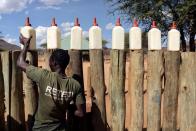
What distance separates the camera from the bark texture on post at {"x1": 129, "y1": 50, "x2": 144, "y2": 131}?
21.3 ft

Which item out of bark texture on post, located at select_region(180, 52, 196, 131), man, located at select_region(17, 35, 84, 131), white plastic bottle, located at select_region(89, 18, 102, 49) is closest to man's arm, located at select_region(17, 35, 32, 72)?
man, located at select_region(17, 35, 84, 131)

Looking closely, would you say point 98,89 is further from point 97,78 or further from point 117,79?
point 117,79

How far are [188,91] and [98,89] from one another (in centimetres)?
141

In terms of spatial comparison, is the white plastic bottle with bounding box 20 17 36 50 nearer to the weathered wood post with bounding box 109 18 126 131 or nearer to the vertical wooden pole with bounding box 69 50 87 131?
the vertical wooden pole with bounding box 69 50 87 131

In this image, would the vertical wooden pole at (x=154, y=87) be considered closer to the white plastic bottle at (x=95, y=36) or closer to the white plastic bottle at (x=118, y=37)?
the white plastic bottle at (x=118, y=37)

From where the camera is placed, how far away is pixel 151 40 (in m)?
6.55

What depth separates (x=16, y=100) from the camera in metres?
6.27

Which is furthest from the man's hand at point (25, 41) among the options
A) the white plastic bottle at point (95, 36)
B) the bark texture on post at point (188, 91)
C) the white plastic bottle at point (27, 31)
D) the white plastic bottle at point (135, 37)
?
the bark texture on post at point (188, 91)

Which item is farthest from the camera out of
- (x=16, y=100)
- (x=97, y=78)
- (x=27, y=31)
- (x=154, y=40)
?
(x=154, y=40)

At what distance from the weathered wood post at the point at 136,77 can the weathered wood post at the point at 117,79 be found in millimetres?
149

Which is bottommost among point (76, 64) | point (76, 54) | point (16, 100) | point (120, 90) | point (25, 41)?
point (16, 100)

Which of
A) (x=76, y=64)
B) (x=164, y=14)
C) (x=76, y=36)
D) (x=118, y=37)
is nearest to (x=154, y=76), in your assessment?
(x=118, y=37)

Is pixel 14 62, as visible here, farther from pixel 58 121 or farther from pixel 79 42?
pixel 58 121

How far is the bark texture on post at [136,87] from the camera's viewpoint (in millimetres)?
6488
